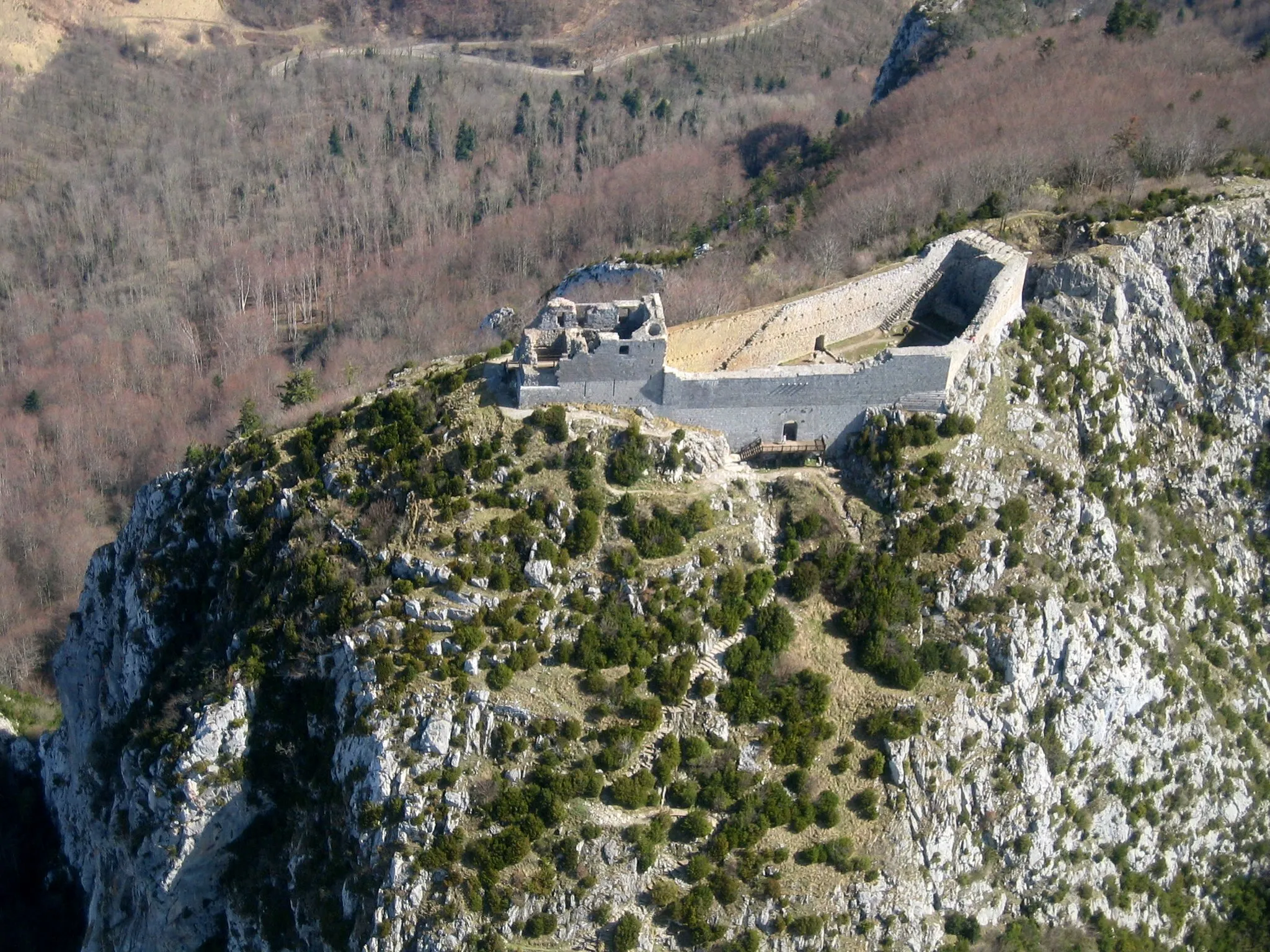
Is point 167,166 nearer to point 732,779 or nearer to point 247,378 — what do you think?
point 247,378

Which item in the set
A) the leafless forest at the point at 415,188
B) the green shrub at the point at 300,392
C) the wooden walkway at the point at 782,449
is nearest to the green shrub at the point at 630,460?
the wooden walkway at the point at 782,449

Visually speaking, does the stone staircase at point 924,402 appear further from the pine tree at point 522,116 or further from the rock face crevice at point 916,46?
the pine tree at point 522,116

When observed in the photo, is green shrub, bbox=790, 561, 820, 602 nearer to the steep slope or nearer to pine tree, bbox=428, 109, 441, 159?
the steep slope

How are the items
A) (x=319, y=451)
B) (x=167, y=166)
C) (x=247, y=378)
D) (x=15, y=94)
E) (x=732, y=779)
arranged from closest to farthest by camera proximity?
(x=732, y=779) → (x=319, y=451) → (x=247, y=378) → (x=167, y=166) → (x=15, y=94)

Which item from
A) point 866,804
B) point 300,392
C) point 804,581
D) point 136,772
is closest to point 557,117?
point 300,392

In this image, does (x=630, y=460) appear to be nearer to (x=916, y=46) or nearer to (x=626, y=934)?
(x=626, y=934)

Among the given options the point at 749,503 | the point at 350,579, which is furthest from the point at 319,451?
the point at 749,503
